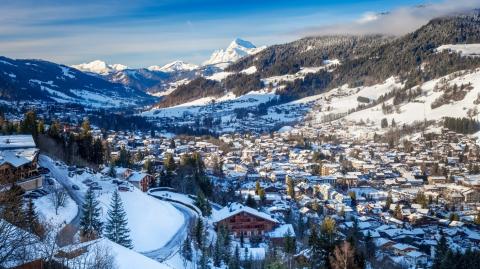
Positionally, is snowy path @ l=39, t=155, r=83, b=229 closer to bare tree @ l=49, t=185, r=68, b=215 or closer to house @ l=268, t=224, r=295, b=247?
bare tree @ l=49, t=185, r=68, b=215

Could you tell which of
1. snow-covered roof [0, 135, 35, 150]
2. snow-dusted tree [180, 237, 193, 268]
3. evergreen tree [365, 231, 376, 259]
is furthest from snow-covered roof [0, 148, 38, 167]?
evergreen tree [365, 231, 376, 259]

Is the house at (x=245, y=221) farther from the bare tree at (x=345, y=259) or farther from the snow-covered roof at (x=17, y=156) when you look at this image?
the bare tree at (x=345, y=259)

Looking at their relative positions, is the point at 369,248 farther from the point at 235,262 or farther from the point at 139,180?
the point at 139,180

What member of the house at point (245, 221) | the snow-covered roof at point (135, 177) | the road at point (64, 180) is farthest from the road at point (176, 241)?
the snow-covered roof at point (135, 177)

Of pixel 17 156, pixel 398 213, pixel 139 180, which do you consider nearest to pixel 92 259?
pixel 17 156

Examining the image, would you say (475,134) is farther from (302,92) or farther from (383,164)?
(302,92)
